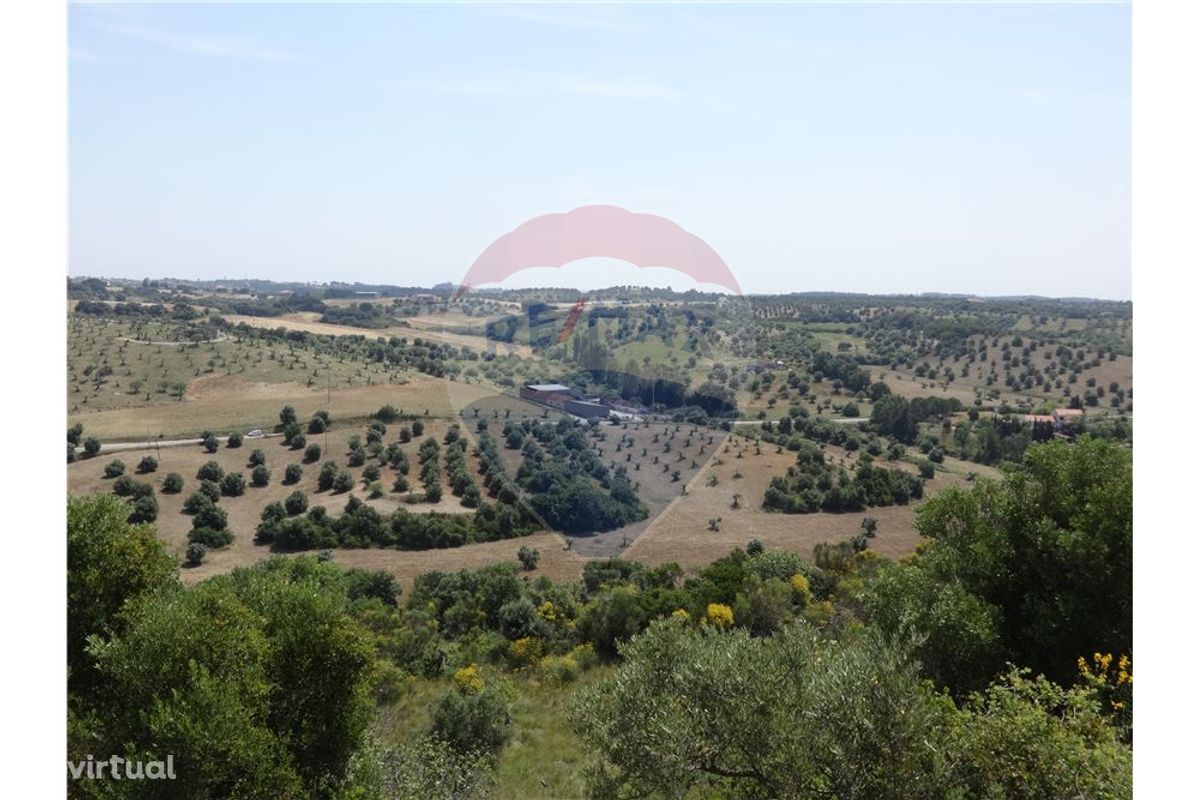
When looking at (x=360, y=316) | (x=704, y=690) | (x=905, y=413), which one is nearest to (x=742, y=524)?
(x=905, y=413)

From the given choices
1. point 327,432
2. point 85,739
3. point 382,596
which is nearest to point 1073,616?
point 85,739

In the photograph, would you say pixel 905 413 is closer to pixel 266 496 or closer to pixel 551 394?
pixel 266 496

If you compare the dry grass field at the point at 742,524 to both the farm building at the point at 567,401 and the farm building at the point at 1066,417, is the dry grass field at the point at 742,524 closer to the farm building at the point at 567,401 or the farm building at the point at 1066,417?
the farm building at the point at 567,401

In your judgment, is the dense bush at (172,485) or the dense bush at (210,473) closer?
the dense bush at (172,485)

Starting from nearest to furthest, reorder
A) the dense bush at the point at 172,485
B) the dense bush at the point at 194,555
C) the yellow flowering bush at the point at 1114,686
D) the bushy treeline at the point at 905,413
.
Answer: the yellow flowering bush at the point at 1114,686 → the dense bush at the point at 194,555 → the dense bush at the point at 172,485 → the bushy treeline at the point at 905,413

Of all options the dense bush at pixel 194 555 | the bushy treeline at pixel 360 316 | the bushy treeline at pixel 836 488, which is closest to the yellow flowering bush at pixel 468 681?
the dense bush at pixel 194 555
